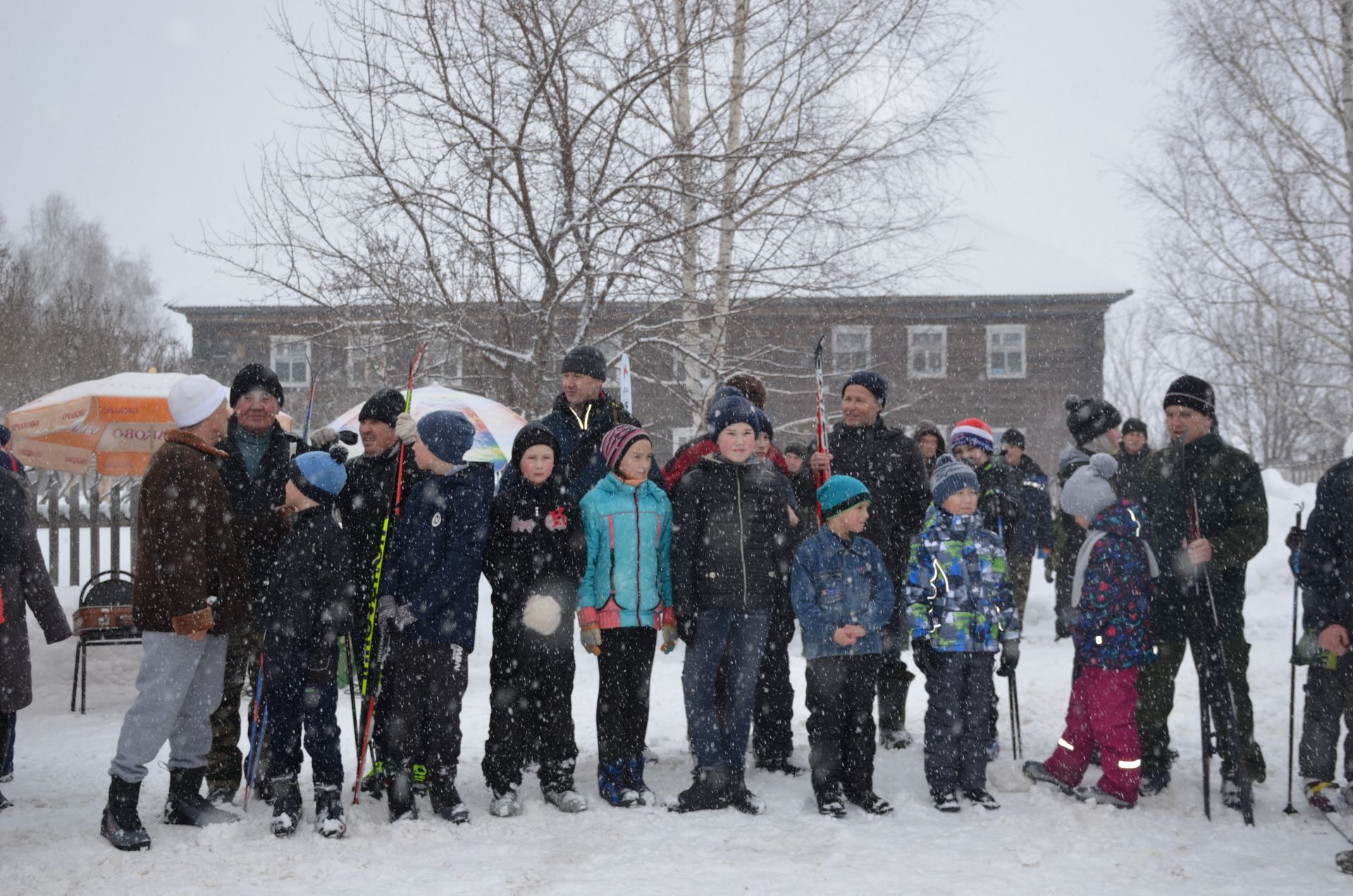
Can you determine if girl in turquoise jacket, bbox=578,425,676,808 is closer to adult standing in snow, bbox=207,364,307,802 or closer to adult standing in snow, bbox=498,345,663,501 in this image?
adult standing in snow, bbox=498,345,663,501

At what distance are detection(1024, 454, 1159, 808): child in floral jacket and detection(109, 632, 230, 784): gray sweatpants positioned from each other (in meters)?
4.09

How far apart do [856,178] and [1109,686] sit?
8.67m

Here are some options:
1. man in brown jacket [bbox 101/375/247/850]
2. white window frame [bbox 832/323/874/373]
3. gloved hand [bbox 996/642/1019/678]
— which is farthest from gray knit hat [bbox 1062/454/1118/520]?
white window frame [bbox 832/323/874/373]

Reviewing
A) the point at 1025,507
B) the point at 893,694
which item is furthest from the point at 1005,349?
the point at 893,694

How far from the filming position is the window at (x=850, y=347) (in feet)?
59.6

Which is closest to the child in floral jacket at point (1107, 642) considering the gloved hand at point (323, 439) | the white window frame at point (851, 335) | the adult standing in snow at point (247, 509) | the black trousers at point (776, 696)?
the black trousers at point (776, 696)

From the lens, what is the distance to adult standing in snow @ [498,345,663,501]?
5.50 m

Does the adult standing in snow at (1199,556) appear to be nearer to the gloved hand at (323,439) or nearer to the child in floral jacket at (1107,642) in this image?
the child in floral jacket at (1107,642)

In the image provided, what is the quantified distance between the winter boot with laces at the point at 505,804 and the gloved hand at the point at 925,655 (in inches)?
80.5

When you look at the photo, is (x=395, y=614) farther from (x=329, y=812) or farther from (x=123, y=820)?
(x=123, y=820)

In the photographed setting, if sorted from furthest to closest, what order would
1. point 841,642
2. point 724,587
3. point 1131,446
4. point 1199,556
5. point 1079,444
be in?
point 1131,446 → point 1079,444 → point 724,587 → point 1199,556 → point 841,642

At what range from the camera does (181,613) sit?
440 cm

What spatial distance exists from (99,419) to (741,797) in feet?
25.5

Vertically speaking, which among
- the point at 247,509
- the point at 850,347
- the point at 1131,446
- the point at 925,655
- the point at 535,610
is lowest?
the point at 925,655
